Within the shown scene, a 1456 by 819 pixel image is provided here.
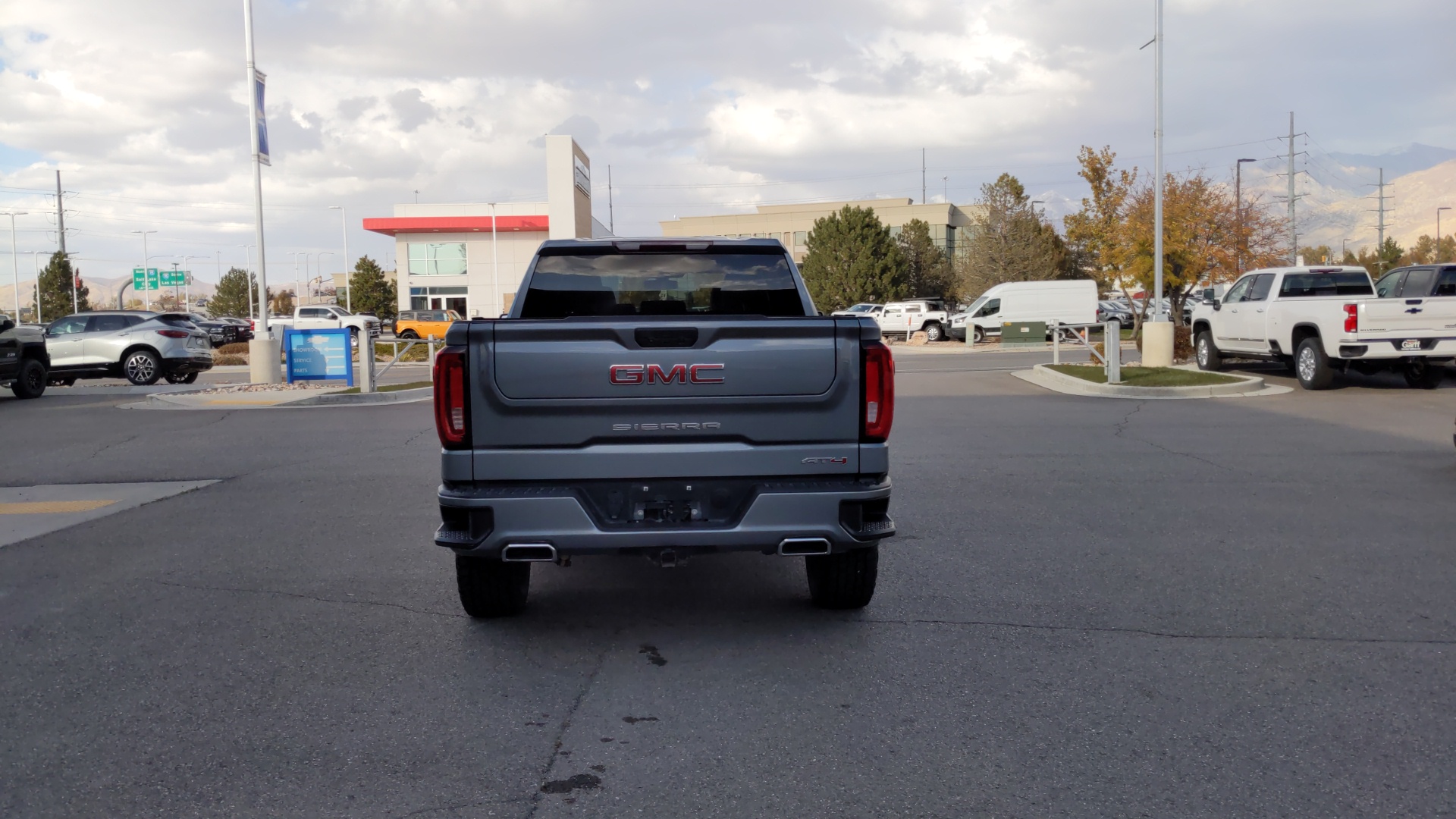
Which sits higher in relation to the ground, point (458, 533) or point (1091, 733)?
point (458, 533)

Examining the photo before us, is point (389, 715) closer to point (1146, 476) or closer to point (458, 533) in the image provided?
point (458, 533)

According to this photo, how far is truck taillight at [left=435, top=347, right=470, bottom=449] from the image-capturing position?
5.01m

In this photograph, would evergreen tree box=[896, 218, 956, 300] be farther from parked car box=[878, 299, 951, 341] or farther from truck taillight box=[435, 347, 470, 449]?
truck taillight box=[435, 347, 470, 449]

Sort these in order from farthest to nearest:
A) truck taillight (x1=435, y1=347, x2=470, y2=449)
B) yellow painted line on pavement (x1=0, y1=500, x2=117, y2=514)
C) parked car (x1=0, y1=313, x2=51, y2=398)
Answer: parked car (x1=0, y1=313, x2=51, y2=398) → yellow painted line on pavement (x1=0, y1=500, x2=117, y2=514) → truck taillight (x1=435, y1=347, x2=470, y2=449)

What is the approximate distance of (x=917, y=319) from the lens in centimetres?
4888

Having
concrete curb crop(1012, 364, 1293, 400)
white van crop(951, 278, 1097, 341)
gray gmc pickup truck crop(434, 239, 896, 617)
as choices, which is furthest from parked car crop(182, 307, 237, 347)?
gray gmc pickup truck crop(434, 239, 896, 617)

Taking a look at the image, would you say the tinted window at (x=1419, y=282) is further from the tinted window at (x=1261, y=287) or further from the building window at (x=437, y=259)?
A: the building window at (x=437, y=259)

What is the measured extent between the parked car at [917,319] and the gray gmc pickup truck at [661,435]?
142ft

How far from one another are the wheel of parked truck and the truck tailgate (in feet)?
55.4

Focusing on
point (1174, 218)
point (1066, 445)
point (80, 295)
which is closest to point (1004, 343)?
point (1174, 218)

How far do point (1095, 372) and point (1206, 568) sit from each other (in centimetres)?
1596

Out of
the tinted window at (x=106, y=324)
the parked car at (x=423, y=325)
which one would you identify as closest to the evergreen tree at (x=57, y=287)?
the parked car at (x=423, y=325)

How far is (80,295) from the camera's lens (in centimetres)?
10475

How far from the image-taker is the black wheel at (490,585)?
5715 mm
